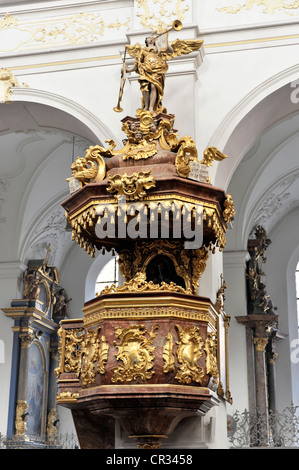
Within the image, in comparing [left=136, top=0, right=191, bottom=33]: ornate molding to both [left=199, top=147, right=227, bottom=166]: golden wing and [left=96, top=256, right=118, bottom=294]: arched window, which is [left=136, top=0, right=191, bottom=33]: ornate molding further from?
[left=96, top=256, right=118, bottom=294]: arched window

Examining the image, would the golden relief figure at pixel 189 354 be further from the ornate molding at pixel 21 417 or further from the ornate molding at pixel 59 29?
the ornate molding at pixel 21 417

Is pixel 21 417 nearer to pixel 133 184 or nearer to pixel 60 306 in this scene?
pixel 60 306

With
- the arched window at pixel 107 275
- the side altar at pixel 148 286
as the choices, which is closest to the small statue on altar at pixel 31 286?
the arched window at pixel 107 275

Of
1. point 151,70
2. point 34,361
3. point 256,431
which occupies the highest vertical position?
point 151,70

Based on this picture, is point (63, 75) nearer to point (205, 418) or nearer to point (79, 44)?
point (79, 44)

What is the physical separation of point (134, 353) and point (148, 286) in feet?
1.78

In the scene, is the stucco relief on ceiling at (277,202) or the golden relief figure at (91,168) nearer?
the golden relief figure at (91,168)

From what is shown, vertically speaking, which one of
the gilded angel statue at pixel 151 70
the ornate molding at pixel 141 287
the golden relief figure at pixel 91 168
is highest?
the gilded angel statue at pixel 151 70

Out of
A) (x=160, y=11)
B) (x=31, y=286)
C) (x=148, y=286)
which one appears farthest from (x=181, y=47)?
(x=31, y=286)

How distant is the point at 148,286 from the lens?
17.0 ft

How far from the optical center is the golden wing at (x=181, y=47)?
243 inches

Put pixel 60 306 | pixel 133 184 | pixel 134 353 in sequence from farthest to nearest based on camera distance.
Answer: pixel 60 306, pixel 133 184, pixel 134 353

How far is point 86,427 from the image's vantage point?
245 inches
